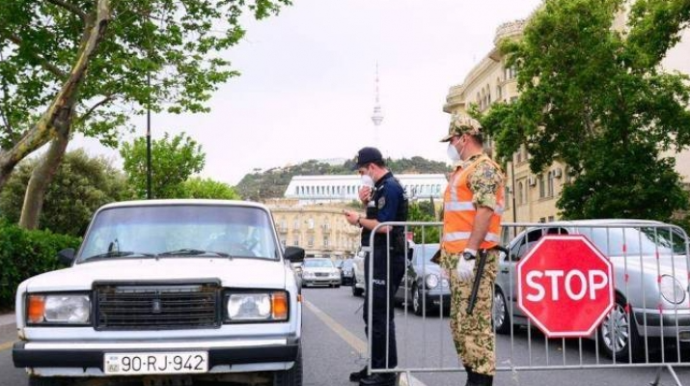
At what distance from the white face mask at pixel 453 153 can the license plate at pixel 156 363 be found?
233 centimetres

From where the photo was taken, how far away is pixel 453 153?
616 centimetres

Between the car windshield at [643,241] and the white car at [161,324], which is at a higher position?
the car windshield at [643,241]

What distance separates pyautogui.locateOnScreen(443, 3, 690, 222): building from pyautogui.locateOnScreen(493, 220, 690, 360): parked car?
32.3 metres

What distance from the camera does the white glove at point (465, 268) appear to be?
18.7 feet

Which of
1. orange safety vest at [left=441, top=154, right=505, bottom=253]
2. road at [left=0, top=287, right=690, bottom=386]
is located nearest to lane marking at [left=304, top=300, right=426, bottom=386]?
road at [left=0, top=287, right=690, bottom=386]

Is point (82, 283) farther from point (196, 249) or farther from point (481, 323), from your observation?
point (481, 323)

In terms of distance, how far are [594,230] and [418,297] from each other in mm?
7183

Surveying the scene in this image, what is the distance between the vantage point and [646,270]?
8.27 meters

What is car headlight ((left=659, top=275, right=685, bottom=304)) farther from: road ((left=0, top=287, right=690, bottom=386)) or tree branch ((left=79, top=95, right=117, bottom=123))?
tree branch ((left=79, top=95, right=117, bottom=123))

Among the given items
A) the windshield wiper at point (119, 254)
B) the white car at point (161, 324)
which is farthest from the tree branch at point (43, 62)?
the white car at point (161, 324)

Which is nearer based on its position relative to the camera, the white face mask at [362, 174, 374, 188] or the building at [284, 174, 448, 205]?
the white face mask at [362, 174, 374, 188]

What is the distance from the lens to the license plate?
5.02 m

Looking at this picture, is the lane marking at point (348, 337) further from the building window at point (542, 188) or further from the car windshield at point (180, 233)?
the building window at point (542, 188)

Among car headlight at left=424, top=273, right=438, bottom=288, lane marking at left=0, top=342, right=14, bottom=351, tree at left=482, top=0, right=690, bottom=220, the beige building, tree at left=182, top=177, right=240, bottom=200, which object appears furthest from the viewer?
the beige building
